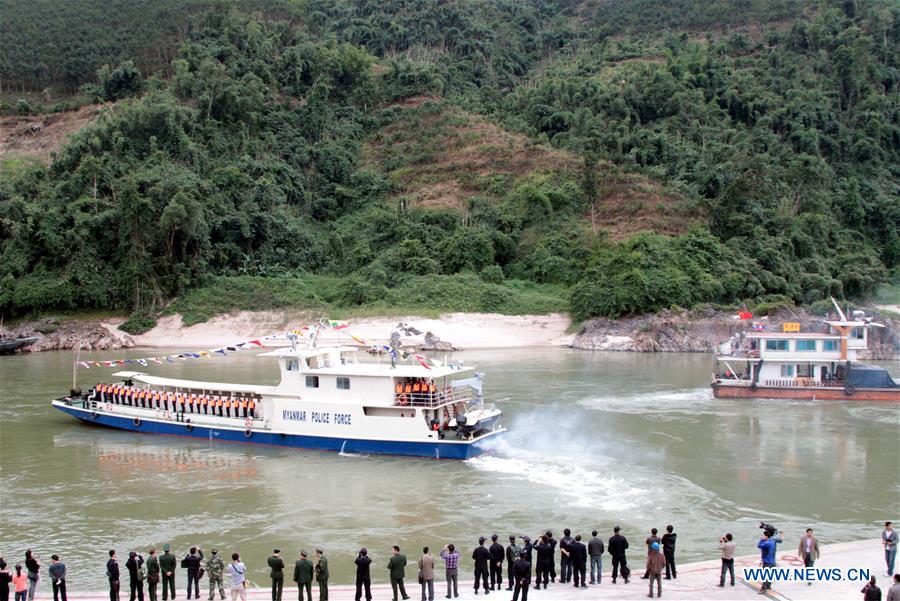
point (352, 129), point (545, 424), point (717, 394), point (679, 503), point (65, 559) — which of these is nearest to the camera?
point (65, 559)

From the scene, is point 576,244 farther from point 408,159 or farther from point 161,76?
point 161,76

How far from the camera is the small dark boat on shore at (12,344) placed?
65.0m

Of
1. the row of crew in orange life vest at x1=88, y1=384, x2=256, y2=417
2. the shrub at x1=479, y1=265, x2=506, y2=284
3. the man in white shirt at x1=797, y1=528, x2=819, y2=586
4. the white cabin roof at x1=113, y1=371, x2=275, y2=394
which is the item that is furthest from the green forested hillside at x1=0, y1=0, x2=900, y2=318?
the man in white shirt at x1=797, y1=528, x2=819, y2=586

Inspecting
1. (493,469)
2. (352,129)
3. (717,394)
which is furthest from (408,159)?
(493,469)

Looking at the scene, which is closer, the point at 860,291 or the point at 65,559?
the point at 65,559

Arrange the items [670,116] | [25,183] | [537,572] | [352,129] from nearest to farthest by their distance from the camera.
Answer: [537,572], [25,183], [670,116], [352,129]

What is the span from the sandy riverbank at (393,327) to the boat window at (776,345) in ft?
80.0

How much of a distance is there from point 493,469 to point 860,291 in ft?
186

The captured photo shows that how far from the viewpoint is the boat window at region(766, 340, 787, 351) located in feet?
146

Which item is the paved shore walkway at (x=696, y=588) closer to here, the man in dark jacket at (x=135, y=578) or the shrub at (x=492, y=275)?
the man in dark jacket at (x=135, y=578)

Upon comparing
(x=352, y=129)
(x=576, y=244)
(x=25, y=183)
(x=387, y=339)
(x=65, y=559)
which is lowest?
(x=65, y=559)

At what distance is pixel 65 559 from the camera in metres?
20.8

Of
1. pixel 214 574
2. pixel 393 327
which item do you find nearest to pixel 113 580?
pixel 214 574

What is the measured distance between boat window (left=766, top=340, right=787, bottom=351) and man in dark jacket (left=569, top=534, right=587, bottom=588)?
30837 millimetres
